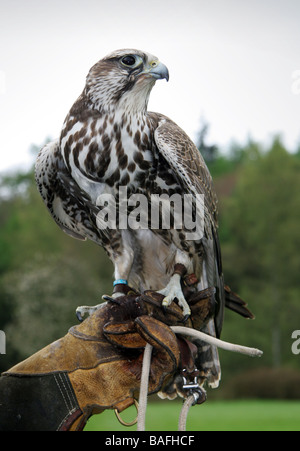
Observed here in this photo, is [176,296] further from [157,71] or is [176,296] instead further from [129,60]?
[129,60]

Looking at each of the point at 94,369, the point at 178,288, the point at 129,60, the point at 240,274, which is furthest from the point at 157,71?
the point at 240,274

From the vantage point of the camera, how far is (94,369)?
2.44 metres

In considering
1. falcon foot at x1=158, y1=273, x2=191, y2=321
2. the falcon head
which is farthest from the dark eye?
falcon foot at x1=158, y1=273, x2=191, y2=321

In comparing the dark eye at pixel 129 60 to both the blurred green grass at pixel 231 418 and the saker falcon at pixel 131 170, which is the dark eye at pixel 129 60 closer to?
the saker falcon at pixel 131 170

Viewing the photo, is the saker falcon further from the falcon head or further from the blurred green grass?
the blurred green grass

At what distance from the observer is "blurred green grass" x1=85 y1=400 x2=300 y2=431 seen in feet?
51.5

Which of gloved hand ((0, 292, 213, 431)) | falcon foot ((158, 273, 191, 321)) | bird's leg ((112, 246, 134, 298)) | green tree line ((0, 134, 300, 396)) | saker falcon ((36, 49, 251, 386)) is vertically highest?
green tree line ((0, 134, 300, 396))

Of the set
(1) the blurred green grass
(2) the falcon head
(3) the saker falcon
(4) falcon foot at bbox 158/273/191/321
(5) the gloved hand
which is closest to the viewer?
(5) the gloved hand

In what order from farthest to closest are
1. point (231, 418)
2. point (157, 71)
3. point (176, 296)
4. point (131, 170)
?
point (231, 418) → point (157, 71) → point (131, 170) → point (176, 296)

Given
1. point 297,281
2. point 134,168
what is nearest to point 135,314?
point 134,168

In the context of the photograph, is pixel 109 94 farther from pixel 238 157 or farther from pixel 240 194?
pixel 238 157

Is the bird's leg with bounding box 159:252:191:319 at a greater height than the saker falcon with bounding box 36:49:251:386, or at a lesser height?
lesser

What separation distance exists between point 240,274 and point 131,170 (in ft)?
79.6

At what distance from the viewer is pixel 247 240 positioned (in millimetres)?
26156
